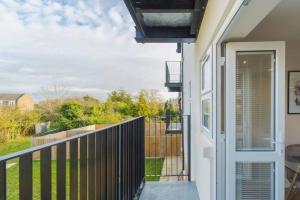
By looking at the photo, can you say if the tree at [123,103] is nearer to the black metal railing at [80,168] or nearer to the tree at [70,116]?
the tree at [70,116]

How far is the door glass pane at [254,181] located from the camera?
265 cm

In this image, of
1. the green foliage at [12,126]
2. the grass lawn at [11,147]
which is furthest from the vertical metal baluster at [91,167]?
the green foliage at [12,126]

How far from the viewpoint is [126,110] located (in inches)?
481

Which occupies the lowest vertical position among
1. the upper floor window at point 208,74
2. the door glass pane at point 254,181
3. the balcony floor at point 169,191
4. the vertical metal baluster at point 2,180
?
the balcony floor at point 169,191

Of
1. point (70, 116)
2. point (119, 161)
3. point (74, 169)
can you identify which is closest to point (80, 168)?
point (74, 169)

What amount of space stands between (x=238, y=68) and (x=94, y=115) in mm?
8436

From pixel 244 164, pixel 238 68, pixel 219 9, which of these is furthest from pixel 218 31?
pixel 244 164

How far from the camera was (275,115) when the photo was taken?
261 cm

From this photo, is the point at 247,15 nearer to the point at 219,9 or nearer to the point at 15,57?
the point at 219,9

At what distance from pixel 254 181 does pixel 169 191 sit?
1895 mm

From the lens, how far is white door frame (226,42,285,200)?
2.57m

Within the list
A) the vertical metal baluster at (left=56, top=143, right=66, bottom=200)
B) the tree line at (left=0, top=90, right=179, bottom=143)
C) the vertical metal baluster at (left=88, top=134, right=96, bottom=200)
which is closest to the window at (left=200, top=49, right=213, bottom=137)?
the vertical metal baluster at (left=88, top=134, right=96, bottom=200)

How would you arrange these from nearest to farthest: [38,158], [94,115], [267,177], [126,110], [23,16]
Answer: [38,158] < [267,177] < [94,115] < [126,110] < [23,16]

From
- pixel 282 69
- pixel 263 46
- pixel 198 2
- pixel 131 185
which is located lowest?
pixel 131 185
